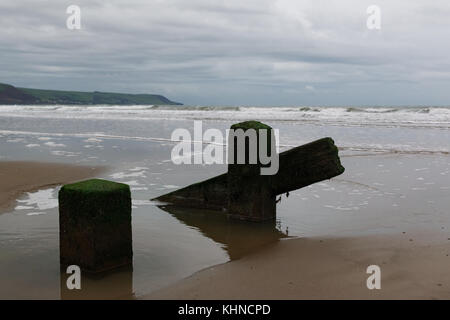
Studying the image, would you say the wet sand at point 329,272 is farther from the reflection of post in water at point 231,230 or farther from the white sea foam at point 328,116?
the white sea foam at point 328,116

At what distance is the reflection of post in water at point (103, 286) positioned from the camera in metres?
4.85

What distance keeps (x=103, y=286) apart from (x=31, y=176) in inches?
325

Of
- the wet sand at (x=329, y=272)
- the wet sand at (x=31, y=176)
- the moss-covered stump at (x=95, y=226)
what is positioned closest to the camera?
the wet sand at (x=329, y=272)

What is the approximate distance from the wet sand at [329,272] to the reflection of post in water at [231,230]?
0.31 metres

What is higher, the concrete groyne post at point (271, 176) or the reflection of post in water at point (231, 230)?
the concrete groyne post at point (271, 176)

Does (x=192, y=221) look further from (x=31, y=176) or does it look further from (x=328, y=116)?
(x=328, y=116)

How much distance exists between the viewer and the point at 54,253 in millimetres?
6207

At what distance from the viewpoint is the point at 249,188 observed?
7895mm

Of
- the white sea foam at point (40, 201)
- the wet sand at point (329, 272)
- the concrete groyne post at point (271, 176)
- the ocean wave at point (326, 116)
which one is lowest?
the wet sand at point (329, 272)

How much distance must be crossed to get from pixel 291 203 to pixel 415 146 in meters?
13.2

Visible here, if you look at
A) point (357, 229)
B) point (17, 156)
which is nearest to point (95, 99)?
point (17, 156)

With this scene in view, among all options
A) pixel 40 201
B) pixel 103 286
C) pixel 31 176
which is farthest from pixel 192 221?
pixel 31 176

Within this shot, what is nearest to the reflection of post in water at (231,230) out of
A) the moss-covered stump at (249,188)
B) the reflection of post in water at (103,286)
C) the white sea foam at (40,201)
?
the moss-covered stump at (249,188)

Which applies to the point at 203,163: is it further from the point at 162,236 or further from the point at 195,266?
the point at 195,266
